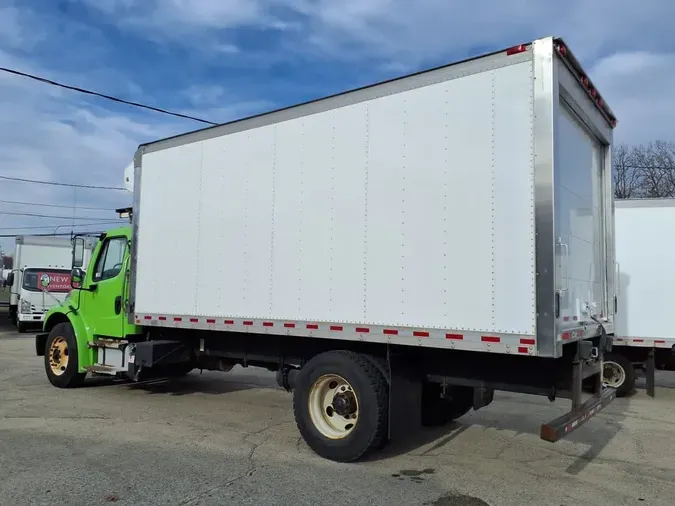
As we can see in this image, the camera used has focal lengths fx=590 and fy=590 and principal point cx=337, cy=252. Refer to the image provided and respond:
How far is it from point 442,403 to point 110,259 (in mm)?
5657

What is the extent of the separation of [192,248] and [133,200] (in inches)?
63.7

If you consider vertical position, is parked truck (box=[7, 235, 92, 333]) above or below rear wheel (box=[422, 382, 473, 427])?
above

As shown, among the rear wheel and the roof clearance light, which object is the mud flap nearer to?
the rear wheel

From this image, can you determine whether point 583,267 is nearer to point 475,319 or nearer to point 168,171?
point 475,319

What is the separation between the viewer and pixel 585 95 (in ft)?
19.2

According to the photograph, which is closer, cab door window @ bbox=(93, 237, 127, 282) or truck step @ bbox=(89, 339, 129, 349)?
truck step @ bbox=(89, 339, 129, 349)

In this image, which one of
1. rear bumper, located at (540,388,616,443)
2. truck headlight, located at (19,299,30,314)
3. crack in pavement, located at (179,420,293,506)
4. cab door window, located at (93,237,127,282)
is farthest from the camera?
truck headlight, located at (19,299,30,314)

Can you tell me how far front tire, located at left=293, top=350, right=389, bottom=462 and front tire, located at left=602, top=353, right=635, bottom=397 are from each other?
5605mm

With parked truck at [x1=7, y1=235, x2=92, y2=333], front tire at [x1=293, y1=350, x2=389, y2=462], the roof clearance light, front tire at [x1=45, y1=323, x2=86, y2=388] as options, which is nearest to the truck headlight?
parked truck at [x1=7, y1=235, x2=92, y2=333]

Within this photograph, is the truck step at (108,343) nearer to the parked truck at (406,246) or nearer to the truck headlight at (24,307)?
the parked truck at (406,246)

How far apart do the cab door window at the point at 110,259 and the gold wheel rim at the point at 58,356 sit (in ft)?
4.19

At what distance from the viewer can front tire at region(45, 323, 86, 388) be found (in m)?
9.49

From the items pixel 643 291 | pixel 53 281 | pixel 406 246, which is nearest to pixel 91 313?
pixel 406 246

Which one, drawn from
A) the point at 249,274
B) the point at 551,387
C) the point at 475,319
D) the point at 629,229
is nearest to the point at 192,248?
the point at 249,274
